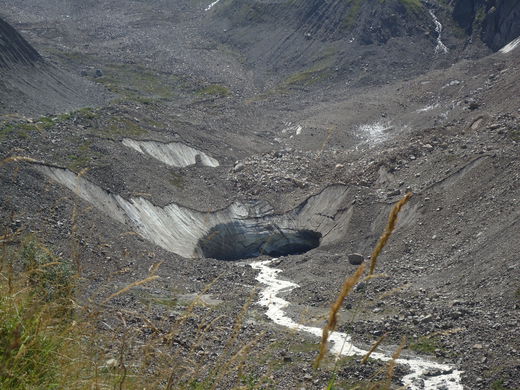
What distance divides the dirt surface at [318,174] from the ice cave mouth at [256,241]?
8.38 ft

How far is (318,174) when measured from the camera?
55375 mm

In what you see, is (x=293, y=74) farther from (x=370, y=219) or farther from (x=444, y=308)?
(x=444, y=308)

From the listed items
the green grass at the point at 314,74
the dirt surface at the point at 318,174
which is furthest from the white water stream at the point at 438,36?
the green grass at the point at 314,74

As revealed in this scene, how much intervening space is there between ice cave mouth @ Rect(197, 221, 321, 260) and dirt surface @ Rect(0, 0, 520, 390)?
2.55 meters

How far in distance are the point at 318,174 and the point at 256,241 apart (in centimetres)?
1030

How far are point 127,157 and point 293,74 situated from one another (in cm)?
5787

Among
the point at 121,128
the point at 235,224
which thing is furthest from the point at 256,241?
the point at 121,128

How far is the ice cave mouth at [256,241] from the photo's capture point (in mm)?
47719

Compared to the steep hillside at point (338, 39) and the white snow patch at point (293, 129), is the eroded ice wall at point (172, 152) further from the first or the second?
the steep hillside at point (338, 39)

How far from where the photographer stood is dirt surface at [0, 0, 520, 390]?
2369 cm

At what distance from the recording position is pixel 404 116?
70.8 meters

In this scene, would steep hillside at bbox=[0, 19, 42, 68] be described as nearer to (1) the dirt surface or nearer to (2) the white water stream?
(1) the dirt surface

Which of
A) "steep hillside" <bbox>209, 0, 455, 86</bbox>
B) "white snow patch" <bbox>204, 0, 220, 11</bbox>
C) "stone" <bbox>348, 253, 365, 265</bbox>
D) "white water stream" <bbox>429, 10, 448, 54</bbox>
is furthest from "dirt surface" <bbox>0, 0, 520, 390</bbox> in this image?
"white snow patch" <bbox>204, 0, 220, 11</bbox>

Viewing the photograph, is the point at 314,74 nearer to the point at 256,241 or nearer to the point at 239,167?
the point at 239,167
